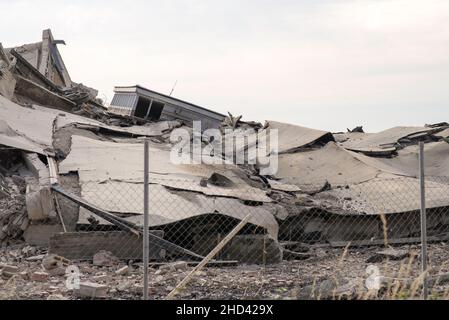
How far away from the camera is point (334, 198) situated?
473 inches

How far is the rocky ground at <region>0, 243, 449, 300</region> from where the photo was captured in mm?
6738

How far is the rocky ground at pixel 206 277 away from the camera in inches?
265

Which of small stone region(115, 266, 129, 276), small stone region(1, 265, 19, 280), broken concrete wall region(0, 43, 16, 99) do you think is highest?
broken concrete wall region(0, 43, 16, 99)

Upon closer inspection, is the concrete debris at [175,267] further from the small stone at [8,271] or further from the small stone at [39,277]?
the small stone at [8,271]

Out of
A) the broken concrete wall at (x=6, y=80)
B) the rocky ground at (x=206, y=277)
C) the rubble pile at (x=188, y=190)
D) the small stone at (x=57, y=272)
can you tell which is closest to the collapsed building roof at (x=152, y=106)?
the rubble pile at (x=188, y=190)

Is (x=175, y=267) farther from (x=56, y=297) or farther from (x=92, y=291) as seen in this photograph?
(x=56, y=297)

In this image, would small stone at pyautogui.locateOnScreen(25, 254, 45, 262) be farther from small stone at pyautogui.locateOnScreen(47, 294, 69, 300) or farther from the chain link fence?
small stone at pyautogui.locateOnScreen(47, 294, 69, 300)

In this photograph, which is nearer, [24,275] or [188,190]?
[24,275]

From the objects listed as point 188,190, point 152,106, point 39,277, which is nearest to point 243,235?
point 188,190

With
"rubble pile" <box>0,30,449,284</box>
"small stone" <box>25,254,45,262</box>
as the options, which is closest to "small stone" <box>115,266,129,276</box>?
"rubble pile" <box>0,30,449,284</box>

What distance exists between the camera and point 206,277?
8133 mm

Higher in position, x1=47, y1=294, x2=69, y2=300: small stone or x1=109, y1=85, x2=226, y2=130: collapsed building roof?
x1=109, y1=85, x2=226, y2=130: collapsed building roof

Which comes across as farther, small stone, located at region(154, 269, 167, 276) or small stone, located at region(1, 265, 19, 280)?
small stone, located at region(154, 269, 167, 276)
